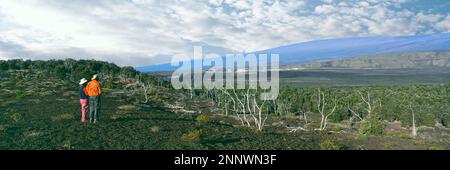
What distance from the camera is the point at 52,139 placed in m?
16.9

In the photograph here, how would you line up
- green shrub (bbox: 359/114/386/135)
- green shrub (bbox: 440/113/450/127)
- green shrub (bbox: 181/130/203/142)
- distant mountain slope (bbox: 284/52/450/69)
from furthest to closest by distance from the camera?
distant mountain slope (bbox: 284/52/450/69) < green shrub (bbox: 440/113/450/127) < green shrub (bbox: 359/114/386/135) < green shrub (bbox: 181/130/203/142)

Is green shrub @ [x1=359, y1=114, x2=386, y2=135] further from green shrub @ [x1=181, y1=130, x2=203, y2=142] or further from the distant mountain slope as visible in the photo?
the distant mountain slope

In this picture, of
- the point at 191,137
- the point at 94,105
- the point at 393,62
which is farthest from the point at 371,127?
the point at 393,62

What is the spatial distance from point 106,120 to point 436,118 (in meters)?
62.9

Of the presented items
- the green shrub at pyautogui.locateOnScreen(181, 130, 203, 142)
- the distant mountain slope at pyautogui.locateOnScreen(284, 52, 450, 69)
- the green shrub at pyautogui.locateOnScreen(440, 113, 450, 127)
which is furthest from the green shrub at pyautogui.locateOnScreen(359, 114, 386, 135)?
the distant mountain slope at pyautogui.locateOnScreen(284, 52, 450, 69)

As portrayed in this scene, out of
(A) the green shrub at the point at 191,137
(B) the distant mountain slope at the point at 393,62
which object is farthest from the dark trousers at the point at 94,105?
(B) the distant mountain slope at the point at 393,62

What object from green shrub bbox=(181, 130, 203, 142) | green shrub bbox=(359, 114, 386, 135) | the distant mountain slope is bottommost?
green shrub bbox=(359, 114, 386, 135)

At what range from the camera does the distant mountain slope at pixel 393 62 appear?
145125 millimetres

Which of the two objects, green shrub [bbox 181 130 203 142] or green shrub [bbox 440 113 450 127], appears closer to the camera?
green shrub [bbox 181 130 203 142]

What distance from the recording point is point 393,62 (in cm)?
16075

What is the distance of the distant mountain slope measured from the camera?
476ft
